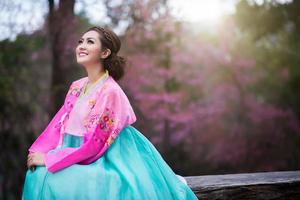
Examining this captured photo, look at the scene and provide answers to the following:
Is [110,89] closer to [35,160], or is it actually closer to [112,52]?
[112,52]

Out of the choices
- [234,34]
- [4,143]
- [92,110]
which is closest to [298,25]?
[234,34]

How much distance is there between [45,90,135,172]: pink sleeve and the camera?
5.35 feet

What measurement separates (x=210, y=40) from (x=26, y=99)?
388cm

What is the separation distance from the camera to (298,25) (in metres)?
6.86

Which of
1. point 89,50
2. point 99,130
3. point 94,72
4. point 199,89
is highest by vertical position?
point 89,50

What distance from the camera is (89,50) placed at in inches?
73.3

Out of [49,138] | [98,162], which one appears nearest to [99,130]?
[98,162]

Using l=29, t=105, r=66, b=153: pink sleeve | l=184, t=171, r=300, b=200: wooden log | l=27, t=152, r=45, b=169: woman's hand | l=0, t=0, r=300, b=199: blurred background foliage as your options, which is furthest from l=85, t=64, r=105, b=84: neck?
l=0, t=0, r=300, b=199: blurred background foliage

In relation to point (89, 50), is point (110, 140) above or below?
below

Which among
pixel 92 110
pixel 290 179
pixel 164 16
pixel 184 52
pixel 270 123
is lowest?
pixel 270 123

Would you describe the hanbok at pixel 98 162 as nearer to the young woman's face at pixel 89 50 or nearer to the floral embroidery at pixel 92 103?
the floral embroidery at pixel 92 103

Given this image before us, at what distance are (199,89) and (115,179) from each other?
22.4ft

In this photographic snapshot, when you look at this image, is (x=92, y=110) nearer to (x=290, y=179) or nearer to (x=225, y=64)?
(x=290, y=179)

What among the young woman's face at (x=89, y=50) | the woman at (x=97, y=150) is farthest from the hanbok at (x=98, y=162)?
the young woman's face at (x=89, y=50)
